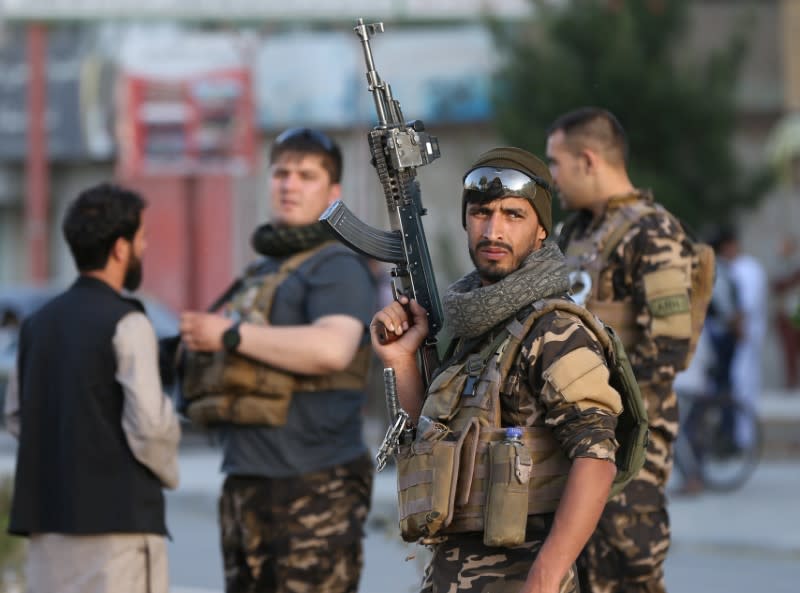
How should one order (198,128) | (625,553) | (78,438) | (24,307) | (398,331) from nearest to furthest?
(398,331) < (78,438) < (625,553) < (24,307) < (198,128)

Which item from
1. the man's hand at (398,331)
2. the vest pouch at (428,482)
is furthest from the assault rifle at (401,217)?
the vest pouch at (428,482)

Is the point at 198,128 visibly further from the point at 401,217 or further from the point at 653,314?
the point at 401,217

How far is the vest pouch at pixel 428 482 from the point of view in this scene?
3.69m

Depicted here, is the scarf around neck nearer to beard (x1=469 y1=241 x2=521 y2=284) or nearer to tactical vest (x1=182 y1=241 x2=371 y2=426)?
→ tactical vest (x1=182 y1=241 x2=371 y2=426)

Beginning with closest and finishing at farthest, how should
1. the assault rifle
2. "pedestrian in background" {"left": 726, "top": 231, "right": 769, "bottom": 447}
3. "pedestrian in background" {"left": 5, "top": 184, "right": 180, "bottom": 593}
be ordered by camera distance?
the assault rifle < "pedestrian in background" {"left": 5, "top": 184, "right": 180, "bottom": 593} < "pedestrian in background" {"left": 726, "top": 231, "right": 769, "bottom": 447}

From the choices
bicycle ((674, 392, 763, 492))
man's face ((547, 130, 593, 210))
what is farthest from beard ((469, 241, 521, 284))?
bicycle ((674, 392, 763, 492))

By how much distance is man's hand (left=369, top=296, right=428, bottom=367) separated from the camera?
4023mm

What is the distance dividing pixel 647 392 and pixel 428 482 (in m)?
1.80

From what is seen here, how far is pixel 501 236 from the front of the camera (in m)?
3.82

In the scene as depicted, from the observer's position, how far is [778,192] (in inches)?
859

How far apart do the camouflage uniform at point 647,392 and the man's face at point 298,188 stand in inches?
38.5

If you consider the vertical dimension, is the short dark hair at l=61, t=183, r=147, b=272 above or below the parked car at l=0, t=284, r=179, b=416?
below

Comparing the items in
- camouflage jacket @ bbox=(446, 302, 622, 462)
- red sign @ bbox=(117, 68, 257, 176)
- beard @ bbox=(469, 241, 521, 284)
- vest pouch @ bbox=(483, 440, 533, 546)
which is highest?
red sign @ bbox=(117, 68, 257, 176)

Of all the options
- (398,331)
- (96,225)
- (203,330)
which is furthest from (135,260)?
(398,331)
